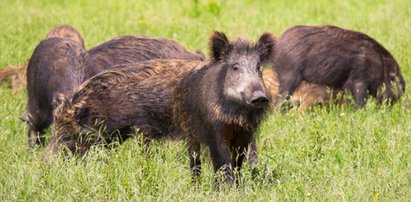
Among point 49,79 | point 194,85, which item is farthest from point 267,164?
point 49,79

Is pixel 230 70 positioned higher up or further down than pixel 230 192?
higher up

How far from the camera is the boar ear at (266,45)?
742 centimetres

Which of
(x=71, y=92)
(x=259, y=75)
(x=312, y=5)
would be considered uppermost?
(x=259, y=75)

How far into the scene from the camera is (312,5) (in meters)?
15.9

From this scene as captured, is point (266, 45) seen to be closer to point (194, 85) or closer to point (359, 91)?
point (194, 85)

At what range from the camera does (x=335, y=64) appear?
1116 cm

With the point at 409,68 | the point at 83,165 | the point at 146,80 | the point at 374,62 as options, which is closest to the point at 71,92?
the point at 146,80

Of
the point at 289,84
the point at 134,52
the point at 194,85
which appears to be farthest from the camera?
the point at 289,84

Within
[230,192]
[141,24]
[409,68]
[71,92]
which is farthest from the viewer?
[141,24]

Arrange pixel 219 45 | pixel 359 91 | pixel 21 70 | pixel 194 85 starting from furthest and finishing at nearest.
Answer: pixel 21 70 < pixel 359 91 < pixel 194 85 < pixel 219 45

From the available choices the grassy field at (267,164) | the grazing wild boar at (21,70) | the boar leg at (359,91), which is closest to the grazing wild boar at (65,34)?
the grazing wild boar at (21,70)

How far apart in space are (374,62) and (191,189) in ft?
15.6

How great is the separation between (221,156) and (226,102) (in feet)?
1.32

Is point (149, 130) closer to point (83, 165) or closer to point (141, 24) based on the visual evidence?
point (83, 165)
